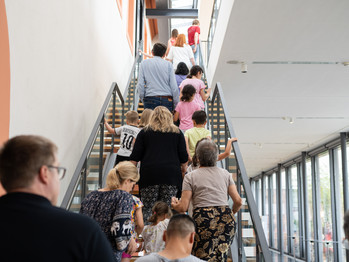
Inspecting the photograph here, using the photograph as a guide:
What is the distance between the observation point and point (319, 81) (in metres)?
10.2

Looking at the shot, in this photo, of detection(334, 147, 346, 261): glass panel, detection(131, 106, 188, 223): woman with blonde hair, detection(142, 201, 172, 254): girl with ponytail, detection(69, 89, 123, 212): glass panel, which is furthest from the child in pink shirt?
detection(334, 147, 346, 261): glass panel

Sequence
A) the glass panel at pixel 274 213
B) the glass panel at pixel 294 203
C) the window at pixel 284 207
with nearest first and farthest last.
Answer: the glass panel at pixel 294 203 → the window at pixel 284 207 → the glass panel at pixel 274 213

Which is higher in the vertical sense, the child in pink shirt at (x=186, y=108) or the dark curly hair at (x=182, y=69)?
the dark curly hair at (x=182, y=69)

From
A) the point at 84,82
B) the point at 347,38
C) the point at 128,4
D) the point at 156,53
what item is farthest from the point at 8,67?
the point at 128,4

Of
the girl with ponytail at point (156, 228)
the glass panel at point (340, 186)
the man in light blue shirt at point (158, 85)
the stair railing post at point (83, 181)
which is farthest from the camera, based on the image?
the glass panel at point (340, 186)

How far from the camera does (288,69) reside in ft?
31.1

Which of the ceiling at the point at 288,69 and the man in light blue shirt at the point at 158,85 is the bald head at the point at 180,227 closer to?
the man in light blue shirt at the point at 158,85

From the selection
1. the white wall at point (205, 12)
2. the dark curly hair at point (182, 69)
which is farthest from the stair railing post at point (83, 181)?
the white wall at point (205, 12)

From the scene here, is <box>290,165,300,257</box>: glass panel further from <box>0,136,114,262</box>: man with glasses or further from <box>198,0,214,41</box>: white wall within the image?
<box>0,136,114,262</box>: man with glasses

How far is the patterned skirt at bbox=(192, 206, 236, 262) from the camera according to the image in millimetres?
3471

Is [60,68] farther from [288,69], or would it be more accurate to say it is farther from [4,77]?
[288,69]

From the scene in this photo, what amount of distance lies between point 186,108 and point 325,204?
38.8ft

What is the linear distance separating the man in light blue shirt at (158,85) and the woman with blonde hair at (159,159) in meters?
2.36

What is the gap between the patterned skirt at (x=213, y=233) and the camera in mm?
3471
